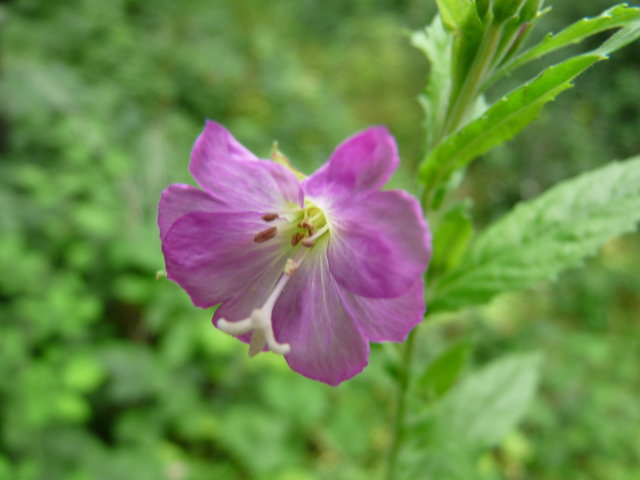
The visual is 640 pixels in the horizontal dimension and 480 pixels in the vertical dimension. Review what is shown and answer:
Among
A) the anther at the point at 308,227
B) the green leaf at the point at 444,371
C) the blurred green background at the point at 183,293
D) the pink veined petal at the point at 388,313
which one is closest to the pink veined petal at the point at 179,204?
the anther at the point at 308,227

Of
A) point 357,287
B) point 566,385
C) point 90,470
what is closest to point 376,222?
point 357,287

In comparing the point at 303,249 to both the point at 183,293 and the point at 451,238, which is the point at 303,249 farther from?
the point at 183,293

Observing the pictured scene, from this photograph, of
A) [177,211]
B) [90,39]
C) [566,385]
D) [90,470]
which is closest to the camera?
[177,211]

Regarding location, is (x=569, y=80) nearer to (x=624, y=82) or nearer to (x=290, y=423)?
(x=290, y=423)

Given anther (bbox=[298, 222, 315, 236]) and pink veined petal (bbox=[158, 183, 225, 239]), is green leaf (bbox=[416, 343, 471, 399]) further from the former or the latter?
pink veined petal (bbox=[158, 183, 225, 239])

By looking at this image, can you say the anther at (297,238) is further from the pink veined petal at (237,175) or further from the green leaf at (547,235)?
the green leaf at (547,235)

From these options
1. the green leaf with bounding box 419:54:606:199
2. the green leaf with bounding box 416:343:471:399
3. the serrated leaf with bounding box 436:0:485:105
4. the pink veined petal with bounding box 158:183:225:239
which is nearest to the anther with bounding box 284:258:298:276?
the pink veined petal with bounding box 158:183:225:239
